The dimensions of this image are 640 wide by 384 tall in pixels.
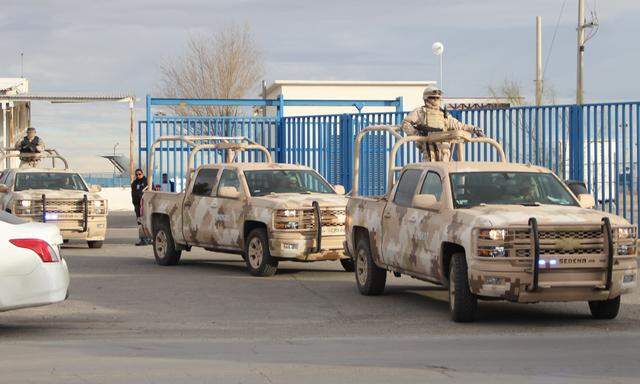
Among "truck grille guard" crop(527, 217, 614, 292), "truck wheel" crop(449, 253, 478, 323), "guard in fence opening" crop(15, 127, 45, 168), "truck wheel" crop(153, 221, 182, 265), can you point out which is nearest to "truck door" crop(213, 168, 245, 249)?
"truck wheel" crop(153, 221, 182, 265)

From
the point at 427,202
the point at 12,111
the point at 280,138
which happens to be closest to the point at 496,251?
the point at 427,202

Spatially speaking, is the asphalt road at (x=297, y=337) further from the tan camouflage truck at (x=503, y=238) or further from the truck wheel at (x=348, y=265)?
the truck wheel at (x=348, y=265)

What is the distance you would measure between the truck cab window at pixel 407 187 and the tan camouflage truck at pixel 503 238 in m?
0.02

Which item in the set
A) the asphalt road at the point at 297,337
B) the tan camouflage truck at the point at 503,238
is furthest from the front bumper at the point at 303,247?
the tan camouflage truck at the point at 503,238

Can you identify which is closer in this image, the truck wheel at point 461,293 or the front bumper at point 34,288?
the front bumper at point 34,288

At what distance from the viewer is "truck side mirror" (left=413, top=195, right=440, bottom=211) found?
14.2 metres

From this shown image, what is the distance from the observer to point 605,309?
547 inches

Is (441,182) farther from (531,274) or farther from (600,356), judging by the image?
(600,356)

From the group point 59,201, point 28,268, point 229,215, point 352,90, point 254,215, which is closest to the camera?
point 28,268

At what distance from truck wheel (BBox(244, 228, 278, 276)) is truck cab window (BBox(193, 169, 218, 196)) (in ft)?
5.88

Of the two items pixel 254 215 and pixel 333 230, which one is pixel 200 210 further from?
pixel 333 230

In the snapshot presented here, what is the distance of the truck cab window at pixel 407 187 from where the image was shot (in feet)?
50.5

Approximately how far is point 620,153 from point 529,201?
11.7m

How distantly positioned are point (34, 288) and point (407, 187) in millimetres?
4986
